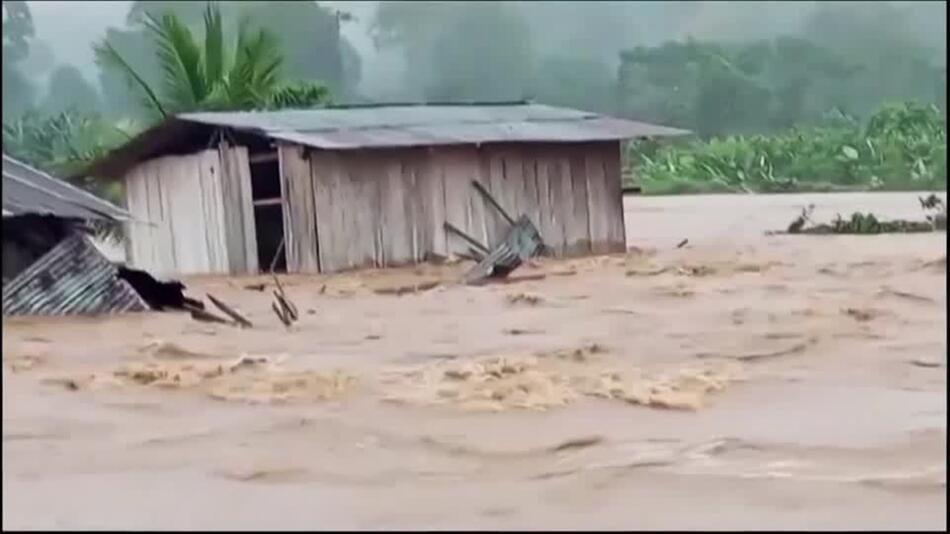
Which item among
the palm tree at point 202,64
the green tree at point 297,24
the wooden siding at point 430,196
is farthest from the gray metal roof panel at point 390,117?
the green tree at point 297,24

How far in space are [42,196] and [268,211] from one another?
257cm

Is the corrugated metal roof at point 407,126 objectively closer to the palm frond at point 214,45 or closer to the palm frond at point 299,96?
the palm frond at point 299,96

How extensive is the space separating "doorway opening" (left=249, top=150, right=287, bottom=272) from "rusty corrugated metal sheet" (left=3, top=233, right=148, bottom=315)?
151 centimetres

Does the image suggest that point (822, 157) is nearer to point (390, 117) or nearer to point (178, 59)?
point (178, 59)

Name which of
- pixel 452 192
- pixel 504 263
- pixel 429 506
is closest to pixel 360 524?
pixel 429 506

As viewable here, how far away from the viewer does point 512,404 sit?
2625 millimetres

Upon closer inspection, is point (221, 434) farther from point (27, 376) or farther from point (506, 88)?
point (506, 88)

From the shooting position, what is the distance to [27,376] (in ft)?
6.17

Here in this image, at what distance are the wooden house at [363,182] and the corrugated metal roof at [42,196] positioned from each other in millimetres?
751

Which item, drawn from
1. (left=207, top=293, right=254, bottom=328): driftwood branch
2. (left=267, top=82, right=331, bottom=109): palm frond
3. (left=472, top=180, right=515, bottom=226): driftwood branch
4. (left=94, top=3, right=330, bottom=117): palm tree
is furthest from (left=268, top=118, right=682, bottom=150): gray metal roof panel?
(left=94, top=3, right=330, bottom=117): palm tree

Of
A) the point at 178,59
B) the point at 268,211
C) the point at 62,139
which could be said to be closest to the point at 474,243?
the point at 268,211

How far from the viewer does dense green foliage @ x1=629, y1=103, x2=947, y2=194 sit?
2627 millimetres

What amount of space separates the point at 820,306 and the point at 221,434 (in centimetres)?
252

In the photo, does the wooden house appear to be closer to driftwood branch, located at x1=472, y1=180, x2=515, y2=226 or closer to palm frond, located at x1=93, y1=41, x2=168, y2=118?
driftwood branch, located at x1=472, y1=180, x2=515, y2=226
